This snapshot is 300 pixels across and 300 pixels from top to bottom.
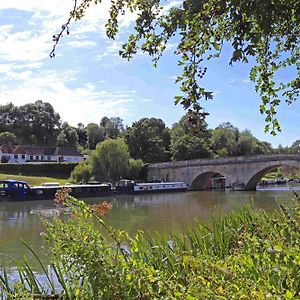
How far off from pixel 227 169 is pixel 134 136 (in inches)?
764

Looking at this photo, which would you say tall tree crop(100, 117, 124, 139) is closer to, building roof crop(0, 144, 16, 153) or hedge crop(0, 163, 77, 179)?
building roof crop(0, 144, 16, 153)

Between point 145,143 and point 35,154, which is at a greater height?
point 145,143

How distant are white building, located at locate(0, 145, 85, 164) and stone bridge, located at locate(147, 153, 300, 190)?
30315 millimetres

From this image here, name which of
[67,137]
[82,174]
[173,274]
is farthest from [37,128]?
[173,274]

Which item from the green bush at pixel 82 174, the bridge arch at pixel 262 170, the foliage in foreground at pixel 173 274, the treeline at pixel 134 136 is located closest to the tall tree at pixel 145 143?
the treeline at pixel 134 136

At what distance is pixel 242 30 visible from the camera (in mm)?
2797

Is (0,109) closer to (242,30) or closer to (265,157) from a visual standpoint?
(265,157)

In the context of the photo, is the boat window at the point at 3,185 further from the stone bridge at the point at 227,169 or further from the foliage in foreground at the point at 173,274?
the foliage in foreground at the point at 173,274

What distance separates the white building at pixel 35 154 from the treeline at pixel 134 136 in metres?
6.59

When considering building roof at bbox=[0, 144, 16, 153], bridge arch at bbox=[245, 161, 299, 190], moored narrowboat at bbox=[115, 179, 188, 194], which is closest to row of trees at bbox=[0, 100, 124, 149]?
building roof at bbox=[0, 144, 16, 153]

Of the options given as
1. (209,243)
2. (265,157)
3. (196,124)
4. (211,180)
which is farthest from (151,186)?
(196,124)

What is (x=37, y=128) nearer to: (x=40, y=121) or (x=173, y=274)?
(x=40, y=121)

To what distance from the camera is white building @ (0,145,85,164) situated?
9006cm

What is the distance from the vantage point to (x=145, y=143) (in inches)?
3031
